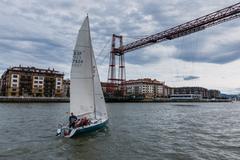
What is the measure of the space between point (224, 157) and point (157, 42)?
73.3m

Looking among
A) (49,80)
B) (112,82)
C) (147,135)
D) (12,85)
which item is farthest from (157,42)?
(147,135)

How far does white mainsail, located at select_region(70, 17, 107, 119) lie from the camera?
17359 millimetres

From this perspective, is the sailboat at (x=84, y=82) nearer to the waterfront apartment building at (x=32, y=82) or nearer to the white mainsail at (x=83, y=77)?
the white mainsail at (x=83, y=77)

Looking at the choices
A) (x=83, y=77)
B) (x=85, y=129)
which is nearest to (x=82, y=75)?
(x=83, y=77)

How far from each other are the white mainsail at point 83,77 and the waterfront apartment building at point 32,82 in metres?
78.3

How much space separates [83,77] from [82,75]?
160 mm

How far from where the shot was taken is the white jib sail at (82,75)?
17344 millimetres

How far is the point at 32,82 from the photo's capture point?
302ft

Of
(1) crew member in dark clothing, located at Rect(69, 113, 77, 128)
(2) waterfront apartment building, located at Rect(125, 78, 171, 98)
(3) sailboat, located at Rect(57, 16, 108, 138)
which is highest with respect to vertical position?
(2) waterfront apartment building, located at Rect(125, 78, 171, 98)

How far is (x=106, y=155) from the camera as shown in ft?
40.1

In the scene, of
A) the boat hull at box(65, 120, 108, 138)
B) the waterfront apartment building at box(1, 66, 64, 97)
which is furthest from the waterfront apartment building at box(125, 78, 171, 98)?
the boat hull at box(65, 120, 108, 138)

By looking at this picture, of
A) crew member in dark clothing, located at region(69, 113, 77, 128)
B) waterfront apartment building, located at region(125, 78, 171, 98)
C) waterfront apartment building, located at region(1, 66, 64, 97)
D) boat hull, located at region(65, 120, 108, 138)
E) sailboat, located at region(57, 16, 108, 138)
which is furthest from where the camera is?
waterfront apartment building, located at region(125, 78, 171, 98)

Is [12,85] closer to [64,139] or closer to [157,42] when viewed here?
[157,42]

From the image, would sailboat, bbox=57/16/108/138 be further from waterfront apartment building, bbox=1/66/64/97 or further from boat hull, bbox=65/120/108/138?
waterfront apartment building, bbox=1/66/64/97
